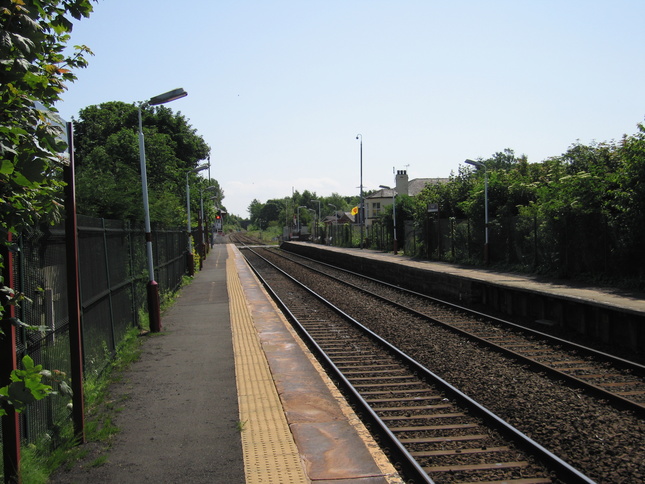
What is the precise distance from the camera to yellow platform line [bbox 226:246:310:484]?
4848 millimetres

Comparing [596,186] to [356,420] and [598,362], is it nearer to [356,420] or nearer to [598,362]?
[598,362]

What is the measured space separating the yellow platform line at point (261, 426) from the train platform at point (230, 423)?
0.04 feet

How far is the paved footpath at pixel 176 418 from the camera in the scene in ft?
15.9

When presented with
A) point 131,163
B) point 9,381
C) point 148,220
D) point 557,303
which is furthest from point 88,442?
point 131,163

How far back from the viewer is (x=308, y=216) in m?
133

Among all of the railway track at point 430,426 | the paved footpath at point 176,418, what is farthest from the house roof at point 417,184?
the paved footpath at point 176,418

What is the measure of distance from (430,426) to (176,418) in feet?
9.31

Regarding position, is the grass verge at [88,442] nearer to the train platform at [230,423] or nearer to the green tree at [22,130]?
the train platform at [230,423]

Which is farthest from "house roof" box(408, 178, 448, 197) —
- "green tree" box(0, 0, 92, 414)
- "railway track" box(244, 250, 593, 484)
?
"green tree" box(0, 0, 92, 414)

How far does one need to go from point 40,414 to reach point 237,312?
401 inches

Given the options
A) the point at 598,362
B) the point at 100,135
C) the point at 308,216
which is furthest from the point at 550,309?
the point at 308,216

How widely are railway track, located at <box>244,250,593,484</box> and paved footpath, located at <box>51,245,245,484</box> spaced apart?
162 centimetres

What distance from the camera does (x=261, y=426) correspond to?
6.06m

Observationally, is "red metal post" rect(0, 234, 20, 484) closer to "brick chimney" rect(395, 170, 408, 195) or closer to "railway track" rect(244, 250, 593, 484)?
"railway track" rect(244, 250, 593, 484)
